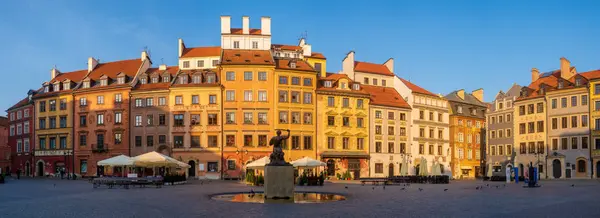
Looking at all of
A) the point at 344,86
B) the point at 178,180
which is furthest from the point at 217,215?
the point at 344,86

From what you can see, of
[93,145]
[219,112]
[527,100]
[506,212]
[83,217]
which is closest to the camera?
[83,217]

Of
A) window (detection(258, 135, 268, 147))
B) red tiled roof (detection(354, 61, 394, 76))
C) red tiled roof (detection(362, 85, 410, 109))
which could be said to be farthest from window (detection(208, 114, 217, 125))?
red tiled roof (detection(354, 61, 394, 76))

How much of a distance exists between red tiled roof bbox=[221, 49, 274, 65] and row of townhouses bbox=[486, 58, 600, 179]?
27.3 metres

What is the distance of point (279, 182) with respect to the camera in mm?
26562

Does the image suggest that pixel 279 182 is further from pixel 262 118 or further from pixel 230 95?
pixel 230 95

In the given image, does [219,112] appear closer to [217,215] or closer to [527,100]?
[527,100]

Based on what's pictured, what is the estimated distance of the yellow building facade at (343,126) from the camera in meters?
68.4

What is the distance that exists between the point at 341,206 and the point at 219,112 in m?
44.6

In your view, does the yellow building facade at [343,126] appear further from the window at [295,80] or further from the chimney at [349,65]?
the chimney at [349,65]

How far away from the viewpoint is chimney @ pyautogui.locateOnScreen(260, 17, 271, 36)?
71.2 metres

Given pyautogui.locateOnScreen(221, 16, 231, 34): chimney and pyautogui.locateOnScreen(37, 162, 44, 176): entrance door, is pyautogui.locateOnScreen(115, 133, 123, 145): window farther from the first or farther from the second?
pyautogui.locateOnScreen(221, 16, 231, 34): chimney

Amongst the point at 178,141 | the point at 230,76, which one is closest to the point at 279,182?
the point at 230,76

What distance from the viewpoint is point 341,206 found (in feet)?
73.0

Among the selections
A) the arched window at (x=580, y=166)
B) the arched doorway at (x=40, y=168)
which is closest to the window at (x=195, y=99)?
Answer: the arched doorway at (x=40, y=168)
